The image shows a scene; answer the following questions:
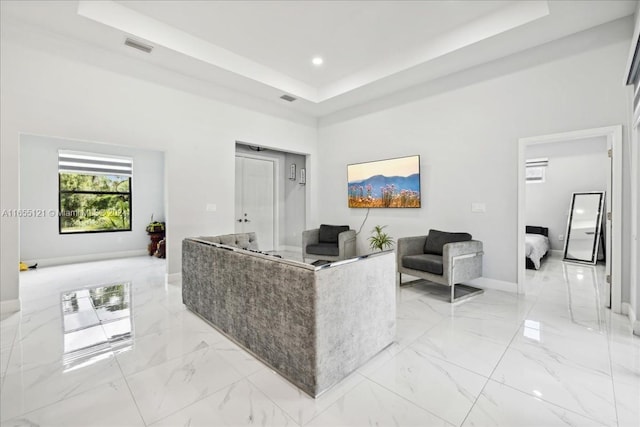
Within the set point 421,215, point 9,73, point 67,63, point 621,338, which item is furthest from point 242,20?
point 621,338

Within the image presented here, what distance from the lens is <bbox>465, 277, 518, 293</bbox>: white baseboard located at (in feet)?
12.6

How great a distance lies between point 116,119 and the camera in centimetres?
390

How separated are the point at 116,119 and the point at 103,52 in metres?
0.84

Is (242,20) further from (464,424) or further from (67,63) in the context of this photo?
(464,424)

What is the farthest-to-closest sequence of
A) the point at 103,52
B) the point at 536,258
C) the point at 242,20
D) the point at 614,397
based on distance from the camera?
the point at 536,258 < the point at 103,52 < the point at 242,20 < the point at 614,397

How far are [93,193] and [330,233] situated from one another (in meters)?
5.32

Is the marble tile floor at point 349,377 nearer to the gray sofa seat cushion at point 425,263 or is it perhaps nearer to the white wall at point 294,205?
the gray sofa seat cushion at point 425,263

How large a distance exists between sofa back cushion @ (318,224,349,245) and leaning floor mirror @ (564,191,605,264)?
15.3ft

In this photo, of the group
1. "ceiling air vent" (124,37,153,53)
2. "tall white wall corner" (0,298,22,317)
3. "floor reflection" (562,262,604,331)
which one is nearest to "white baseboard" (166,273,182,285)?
"tall white wall corner" (0,298,22,317)

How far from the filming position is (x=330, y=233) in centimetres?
559

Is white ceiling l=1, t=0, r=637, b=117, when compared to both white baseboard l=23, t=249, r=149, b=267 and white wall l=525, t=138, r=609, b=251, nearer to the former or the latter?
white wall l=525, t=138, r=609, b=251

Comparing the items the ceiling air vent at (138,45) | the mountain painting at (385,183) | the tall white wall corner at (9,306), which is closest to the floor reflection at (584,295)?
the mountain painting at (385,183)

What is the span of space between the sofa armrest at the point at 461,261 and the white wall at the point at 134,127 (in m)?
3.57

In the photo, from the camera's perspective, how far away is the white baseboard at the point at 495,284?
3847 mm
